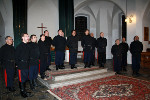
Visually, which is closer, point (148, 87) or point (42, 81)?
point (148, 87)

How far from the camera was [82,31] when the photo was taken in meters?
13.0

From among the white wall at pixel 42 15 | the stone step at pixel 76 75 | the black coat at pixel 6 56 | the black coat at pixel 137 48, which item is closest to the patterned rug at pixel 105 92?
the stone step at pixel 76 75

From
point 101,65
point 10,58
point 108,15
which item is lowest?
point 101,65

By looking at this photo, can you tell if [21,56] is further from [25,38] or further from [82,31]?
[82,31]

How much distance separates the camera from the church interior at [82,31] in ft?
13.0

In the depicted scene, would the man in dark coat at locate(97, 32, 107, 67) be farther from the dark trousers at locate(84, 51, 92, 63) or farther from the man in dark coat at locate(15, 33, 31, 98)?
the man in dark coat at locate(15, 33, 31, 98)

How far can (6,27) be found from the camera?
330 inches

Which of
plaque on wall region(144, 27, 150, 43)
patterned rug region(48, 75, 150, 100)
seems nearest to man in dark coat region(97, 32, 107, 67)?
patterned rug region(48, 75, 150, 100)

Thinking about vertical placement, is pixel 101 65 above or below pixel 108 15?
below

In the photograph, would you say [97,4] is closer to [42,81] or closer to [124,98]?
[42,81]

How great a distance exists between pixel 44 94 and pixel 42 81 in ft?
4.20

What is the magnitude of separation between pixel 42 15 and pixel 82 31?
4599 mm

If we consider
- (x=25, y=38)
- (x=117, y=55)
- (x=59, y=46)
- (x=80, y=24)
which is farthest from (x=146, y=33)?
(x=25, y=38)

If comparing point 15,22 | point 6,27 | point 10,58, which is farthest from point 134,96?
point 6,27
